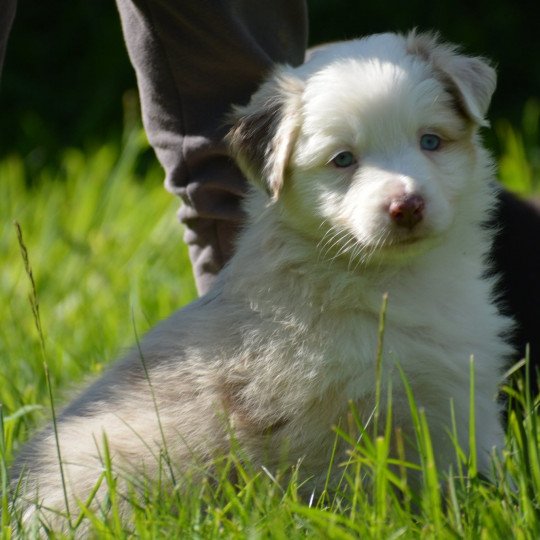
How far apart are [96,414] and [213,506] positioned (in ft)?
1.80

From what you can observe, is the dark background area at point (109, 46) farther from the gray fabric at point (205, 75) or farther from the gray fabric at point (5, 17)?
the gray fabric at point (5, 17)

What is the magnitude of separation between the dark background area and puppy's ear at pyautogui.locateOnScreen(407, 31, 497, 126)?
17.8 ft

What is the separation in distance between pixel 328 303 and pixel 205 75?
1.13 meters

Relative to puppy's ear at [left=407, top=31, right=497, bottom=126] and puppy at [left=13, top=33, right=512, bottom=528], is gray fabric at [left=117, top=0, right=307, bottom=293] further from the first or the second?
puppy's ear at [left=407, top=31, right=497, bottom=126]

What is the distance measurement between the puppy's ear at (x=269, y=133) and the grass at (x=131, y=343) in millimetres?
555

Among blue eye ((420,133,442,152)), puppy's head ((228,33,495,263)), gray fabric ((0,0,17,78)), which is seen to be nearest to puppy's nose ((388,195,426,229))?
puppy's head ((228,33,495,263))

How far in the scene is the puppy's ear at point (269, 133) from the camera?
309cm

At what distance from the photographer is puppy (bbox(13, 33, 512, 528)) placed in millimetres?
2926

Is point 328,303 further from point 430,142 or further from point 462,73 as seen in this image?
point 462,73

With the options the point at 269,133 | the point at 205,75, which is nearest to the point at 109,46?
the point at 205,75

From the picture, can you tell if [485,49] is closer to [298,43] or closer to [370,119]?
[298,43]

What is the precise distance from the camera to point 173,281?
505 cm

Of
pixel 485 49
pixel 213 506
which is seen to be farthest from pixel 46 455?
pixel 485 49

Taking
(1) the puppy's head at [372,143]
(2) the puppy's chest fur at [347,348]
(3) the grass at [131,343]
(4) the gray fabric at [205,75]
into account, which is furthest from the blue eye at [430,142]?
(4) the gray fabric at [205,75]
